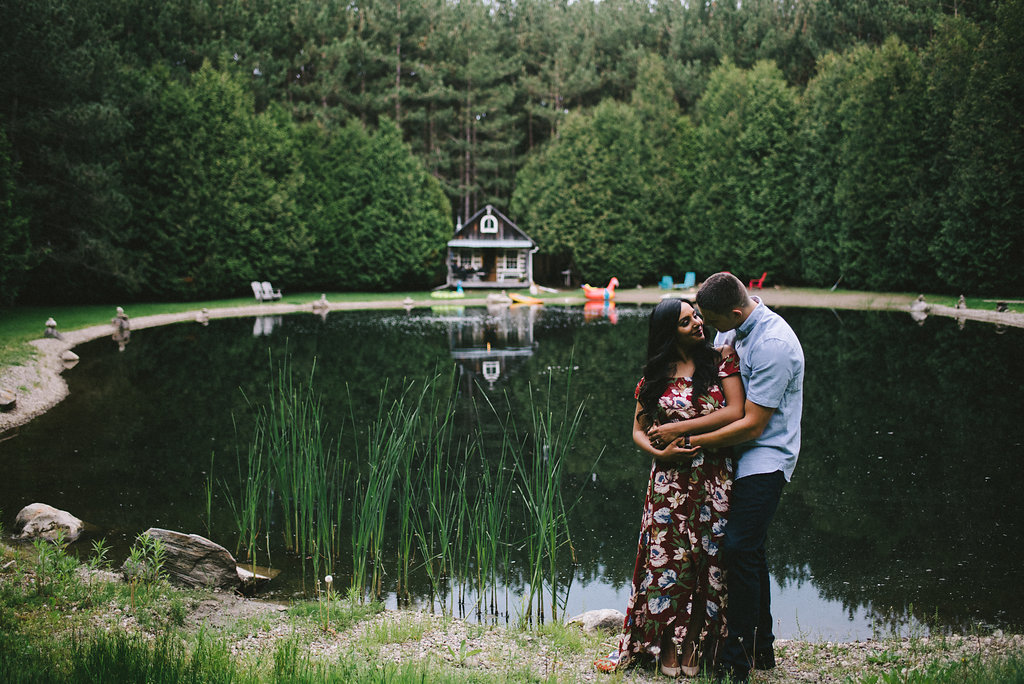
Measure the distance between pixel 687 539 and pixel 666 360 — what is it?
2.62 ft

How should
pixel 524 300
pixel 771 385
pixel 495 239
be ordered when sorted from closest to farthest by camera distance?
pixel 771 385, pixel 524 300, pixel 495 239

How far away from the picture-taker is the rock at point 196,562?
5086 mm

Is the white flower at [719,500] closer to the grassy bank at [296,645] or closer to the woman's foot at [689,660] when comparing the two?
the woman's foot at [689,660]

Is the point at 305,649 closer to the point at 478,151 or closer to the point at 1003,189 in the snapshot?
the point at 1003,189

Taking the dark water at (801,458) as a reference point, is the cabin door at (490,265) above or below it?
above

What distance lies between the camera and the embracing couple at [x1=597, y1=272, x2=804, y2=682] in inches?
130

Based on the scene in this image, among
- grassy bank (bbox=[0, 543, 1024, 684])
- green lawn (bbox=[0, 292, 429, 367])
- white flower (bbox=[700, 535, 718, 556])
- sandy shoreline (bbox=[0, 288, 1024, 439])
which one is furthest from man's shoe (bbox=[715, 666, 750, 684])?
green lawn (bbox=[0, 292, 429, 367])

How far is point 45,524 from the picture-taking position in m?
6.02

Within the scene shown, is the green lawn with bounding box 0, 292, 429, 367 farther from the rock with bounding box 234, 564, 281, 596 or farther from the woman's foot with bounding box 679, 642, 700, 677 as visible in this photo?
the woman's foot with bounding box 679, 642, 700, 677

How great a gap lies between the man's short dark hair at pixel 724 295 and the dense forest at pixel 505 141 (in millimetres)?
20955

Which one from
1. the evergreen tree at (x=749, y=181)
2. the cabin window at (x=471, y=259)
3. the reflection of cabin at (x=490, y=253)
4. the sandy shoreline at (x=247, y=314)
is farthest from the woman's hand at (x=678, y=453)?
the cabin window at (x=471, y=259)

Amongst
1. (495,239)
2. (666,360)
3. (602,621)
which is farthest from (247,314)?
(666,360)

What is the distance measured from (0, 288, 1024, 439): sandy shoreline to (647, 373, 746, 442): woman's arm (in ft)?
31.6

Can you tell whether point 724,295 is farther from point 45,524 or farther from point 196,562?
point 45,524
